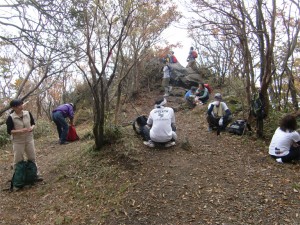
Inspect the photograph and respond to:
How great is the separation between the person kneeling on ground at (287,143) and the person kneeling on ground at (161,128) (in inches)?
86.7

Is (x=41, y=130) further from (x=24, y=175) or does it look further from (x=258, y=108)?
(x=258, y=108)

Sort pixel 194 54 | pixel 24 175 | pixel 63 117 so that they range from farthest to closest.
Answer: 1. pixel 194 54
2. pixel 63 117
3. pixel 24 175

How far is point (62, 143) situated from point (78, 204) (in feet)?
14.4

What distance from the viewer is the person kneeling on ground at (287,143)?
5859 millimetres

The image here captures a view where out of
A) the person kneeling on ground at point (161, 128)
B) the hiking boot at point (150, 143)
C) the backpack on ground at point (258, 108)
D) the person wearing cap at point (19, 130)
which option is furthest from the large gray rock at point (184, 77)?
the person wearing cap at point (19, 130)

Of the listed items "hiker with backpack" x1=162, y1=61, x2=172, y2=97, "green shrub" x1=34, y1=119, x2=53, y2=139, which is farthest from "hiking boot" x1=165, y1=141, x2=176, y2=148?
"hiker with backpack" x1=162, y1=61, x2=172, y2=97

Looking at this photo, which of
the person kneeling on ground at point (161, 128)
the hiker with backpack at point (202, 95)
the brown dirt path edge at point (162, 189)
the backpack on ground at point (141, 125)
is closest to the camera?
the brown dirt path edge at point (162, 189)

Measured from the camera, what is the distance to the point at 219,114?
8078 millimetres

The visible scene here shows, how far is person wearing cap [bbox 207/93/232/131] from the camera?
791 cm

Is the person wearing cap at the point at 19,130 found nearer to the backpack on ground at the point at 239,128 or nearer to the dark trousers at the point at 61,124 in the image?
the dark trousers at the point at 61,124

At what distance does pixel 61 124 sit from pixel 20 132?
3.15 metres

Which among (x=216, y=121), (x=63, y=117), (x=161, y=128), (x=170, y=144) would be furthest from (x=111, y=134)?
(x=216, y=121)

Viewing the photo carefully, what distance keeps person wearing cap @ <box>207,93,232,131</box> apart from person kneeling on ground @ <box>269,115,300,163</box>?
2.00 meters

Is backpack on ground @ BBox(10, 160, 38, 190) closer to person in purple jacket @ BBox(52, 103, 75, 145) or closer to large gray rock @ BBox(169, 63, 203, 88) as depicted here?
person in purple jacket @ BBox(52, 103, 75, 145)
